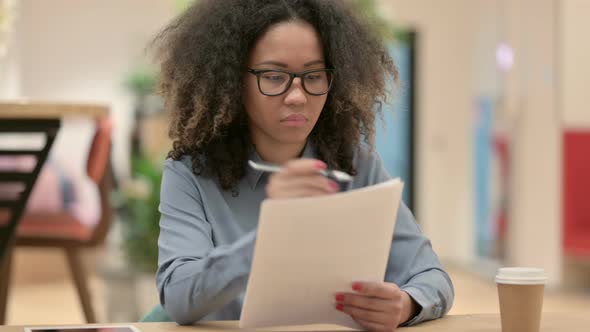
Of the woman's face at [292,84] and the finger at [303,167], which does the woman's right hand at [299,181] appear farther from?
the woman's face at [292,84]

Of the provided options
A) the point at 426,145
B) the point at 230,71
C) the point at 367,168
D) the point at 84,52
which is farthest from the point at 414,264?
the point at 426,145

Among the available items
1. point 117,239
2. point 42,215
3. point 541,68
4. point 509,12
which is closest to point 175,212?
point 42,215

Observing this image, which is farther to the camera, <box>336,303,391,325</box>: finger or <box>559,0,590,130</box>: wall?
<box>559,0,590,130</box>: wall

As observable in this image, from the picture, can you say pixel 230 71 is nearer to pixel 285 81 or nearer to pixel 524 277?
pixel 285 81

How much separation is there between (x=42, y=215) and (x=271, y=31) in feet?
7.87

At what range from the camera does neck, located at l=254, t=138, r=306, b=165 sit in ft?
4.80

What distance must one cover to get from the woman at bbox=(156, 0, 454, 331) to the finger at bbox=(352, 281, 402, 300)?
0.28 feet

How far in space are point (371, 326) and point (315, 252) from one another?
0.56ft

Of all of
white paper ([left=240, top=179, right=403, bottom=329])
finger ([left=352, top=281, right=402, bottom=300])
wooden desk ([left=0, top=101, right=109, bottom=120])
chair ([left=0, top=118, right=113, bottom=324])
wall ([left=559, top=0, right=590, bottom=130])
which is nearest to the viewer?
white paper ([left=240, top=179, right=403, bottom=329])

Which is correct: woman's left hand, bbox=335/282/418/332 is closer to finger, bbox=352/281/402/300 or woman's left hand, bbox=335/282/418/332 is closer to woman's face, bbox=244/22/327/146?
finger, bbox=352/281/402/300

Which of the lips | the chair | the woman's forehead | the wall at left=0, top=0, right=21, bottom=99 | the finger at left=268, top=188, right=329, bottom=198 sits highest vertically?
the wall at left=0, top=0, right=21, bottom=99

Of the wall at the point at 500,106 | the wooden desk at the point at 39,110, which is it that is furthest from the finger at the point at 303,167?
the wall at the point at 500,106

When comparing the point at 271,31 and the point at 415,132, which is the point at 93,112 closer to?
the point at 271,31

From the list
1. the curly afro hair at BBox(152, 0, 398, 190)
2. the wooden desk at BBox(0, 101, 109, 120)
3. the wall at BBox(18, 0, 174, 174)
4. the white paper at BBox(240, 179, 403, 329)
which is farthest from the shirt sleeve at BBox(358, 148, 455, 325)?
the wall at BBox(18, 0, 174, 174)
